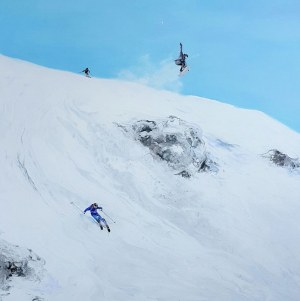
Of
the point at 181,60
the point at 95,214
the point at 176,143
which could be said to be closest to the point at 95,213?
the point at 95,214

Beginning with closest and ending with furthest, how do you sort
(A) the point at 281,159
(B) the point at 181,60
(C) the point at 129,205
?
1. (C) the point at 129,205
2. (B) the point at 181,60
3. (A) the point at 281,159

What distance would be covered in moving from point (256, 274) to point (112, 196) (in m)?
8.36

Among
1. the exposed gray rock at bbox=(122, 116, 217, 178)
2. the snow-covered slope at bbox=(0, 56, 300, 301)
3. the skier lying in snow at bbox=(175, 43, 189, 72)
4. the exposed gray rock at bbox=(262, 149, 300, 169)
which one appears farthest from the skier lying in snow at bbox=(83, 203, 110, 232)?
the exposed gray rock at bbox=(262, 149, 300, 169)

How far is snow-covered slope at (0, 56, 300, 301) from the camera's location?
62.0 ft

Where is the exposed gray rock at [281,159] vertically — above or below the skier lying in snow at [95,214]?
above

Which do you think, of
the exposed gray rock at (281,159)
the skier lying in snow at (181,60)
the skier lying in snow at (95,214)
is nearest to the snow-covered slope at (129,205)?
the skier lying in snow at (95,214)

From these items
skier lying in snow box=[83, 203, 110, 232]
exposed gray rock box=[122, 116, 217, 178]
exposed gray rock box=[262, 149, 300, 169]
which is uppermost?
Answer: exposed gray rock box=[262, 149, 300, 169]

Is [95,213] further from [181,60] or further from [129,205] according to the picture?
[181,60]

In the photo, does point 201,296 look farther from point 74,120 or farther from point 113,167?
point 74,120

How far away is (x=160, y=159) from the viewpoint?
29.8 meters

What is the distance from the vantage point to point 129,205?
83.0 feet

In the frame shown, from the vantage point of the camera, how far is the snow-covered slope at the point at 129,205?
18.9 meters

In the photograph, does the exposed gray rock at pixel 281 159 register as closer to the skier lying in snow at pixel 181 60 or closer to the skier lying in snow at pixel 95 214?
the skier lying in snow at pixel 181 60

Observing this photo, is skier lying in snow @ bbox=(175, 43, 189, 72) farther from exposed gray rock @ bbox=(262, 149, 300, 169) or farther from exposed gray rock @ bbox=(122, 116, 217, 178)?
exposed gray rock @ bbox=(262, 149, 300, 169)
